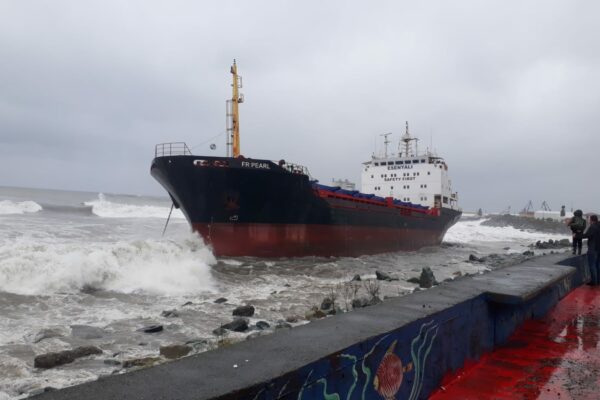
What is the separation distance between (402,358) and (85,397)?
74.5 inches

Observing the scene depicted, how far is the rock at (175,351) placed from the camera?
4.89 meters

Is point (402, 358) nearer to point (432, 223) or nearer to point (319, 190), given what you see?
point (319, 190)

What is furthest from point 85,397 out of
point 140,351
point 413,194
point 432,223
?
point 413,194

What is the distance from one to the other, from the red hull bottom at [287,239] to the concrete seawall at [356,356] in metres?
9.69

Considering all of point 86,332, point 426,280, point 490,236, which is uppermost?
point 426,280

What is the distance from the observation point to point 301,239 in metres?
14.3

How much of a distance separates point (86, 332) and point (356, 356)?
A: 5302 millimetres

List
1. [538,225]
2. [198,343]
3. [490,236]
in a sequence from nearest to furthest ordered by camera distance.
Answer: [198,343] → [490,236] → [538,225]

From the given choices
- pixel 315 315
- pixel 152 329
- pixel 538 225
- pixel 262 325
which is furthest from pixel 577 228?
pixel 538 225

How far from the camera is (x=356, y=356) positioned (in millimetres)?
2307

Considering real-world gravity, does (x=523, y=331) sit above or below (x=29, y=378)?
above

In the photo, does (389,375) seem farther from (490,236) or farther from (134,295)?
(490,236)

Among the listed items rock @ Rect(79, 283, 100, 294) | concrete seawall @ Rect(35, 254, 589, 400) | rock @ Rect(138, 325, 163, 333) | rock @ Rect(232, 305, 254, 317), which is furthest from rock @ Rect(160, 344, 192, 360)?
rock @ Rect(79, 283, 100, 294)

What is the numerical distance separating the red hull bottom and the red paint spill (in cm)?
937
